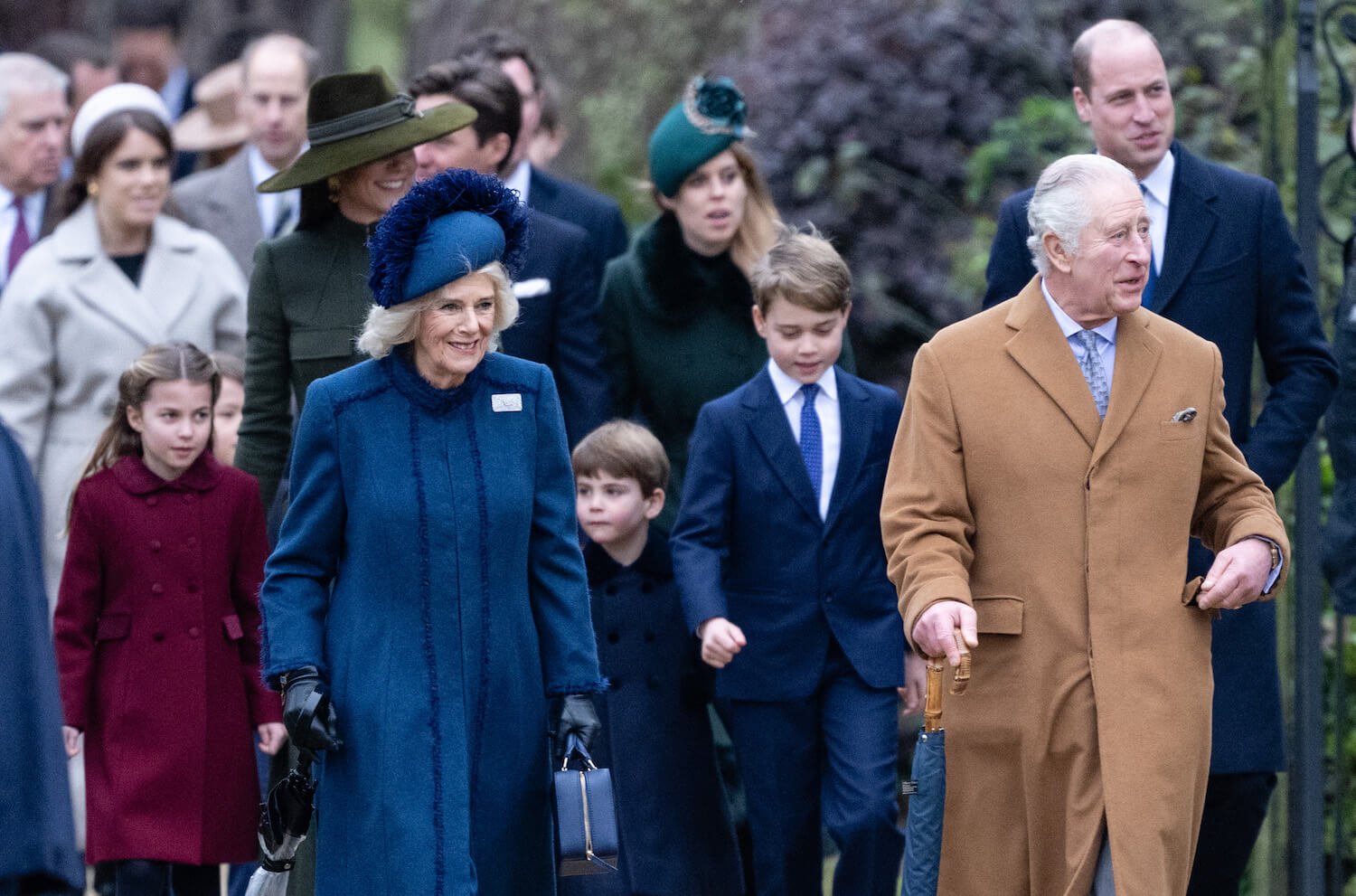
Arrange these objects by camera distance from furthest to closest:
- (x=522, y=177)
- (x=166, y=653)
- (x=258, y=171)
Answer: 1. (x=258, y=171)
2. (x=522, y=177)
3. (x=166, y=653)

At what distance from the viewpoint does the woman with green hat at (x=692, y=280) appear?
7164 mm

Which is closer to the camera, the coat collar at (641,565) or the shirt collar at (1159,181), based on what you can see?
the shirt collar at (1159,181)

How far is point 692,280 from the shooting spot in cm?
721

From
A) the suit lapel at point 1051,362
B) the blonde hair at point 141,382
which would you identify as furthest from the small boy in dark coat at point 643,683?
the suit lapel at point 1051,362

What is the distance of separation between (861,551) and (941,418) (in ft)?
3.74

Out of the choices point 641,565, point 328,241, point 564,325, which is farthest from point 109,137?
point 641,565

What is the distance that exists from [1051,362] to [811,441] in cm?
131

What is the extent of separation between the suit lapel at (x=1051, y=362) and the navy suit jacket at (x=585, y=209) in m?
2.87

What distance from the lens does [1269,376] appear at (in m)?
6.20

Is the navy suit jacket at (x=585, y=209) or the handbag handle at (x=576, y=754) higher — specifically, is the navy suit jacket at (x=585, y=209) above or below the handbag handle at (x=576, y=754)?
above

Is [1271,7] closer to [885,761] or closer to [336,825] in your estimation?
[885,761]

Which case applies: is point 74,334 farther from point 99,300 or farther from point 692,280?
point 692,280

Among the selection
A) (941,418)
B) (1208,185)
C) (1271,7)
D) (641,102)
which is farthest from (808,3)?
(941,418)

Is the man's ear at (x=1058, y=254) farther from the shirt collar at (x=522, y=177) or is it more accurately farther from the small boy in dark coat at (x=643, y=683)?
the shirt collar at (x=522, y=177)
